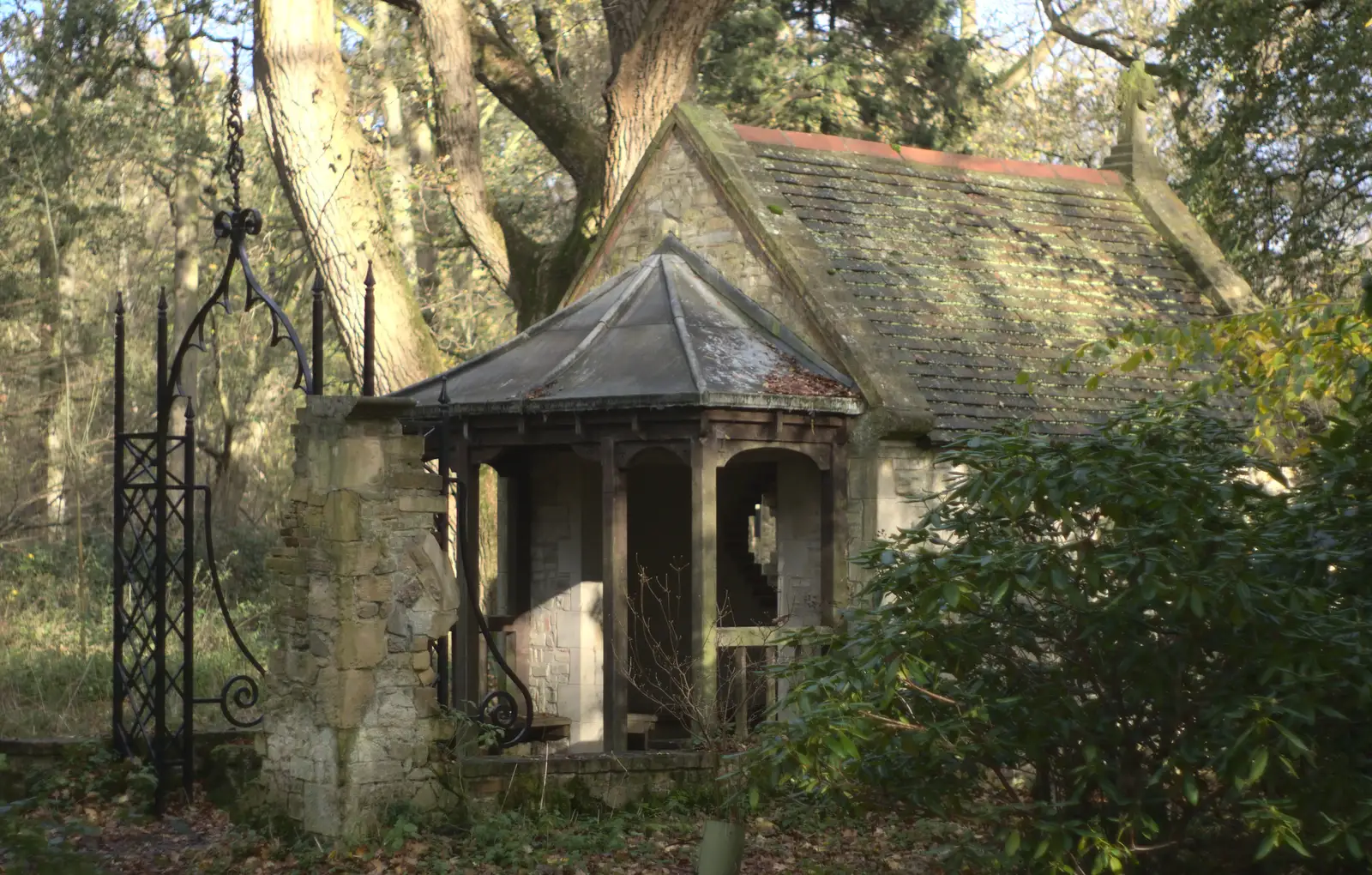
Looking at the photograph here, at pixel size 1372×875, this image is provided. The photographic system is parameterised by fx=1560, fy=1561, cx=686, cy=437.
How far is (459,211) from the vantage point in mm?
17906

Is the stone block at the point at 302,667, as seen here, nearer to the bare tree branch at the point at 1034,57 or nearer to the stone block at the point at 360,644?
the stone block at the point at 360,644

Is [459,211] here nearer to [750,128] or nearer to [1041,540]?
[750,128]

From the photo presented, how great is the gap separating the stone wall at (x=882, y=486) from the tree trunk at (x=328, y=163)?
509 centimetres

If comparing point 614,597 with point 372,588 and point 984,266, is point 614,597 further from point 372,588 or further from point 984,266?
point 984,266

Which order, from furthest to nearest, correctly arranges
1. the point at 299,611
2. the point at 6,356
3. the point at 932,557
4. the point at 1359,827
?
the point at 6,356 → the point at 299,611 → the point at 932,557 → the point at 1359,827

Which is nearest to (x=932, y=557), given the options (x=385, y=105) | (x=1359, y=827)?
(x=1359, y=827)

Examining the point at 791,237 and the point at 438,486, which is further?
the point at 791,237

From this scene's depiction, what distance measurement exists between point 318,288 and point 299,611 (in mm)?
2102

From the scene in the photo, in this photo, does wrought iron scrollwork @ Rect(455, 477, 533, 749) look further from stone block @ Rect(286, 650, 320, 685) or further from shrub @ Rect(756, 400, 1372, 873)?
shrub @ Rect(756, 400, 1372, 873)

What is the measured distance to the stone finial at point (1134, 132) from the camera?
16.6 metres

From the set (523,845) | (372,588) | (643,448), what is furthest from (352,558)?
(643,448)

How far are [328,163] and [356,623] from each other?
21.8 ft

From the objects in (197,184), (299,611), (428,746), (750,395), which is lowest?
(428,746)

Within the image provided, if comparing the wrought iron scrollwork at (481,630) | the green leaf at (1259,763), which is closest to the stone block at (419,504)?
the wrought iron scrollwork at (481,630)
